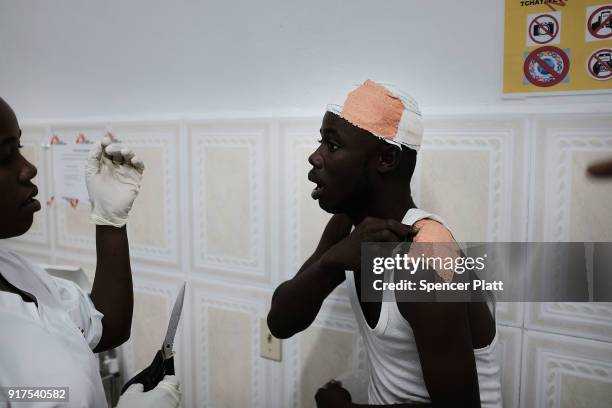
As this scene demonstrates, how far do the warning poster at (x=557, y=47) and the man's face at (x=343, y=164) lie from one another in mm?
405

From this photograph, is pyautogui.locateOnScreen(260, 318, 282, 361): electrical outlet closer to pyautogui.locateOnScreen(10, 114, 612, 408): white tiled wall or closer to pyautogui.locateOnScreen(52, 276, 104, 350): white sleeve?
pyautogui.locateOnScreen(10, 114, 612, 408): white tiled wall

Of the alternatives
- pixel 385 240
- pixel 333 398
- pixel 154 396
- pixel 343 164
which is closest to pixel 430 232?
pixel 385 240

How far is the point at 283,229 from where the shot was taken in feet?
4.52

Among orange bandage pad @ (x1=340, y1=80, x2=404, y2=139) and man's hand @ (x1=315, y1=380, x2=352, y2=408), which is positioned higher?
orange bandage pad @ (x1=340, y1=80, x2=404, y2=139)

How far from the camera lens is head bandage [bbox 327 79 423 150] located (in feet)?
2.85

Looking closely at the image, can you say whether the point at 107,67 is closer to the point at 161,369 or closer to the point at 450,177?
the point at 161,369

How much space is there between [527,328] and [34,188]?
1045 millimetres

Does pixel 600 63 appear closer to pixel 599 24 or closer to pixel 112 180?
pixel 599 24

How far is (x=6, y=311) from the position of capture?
0.81 meters

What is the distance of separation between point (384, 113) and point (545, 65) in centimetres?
42

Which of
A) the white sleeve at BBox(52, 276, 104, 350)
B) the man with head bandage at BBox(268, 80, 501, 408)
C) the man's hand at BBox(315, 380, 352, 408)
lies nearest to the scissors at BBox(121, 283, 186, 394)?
the white sleeve at BBox(52, 276, 104, 350)

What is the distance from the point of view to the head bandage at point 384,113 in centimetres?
87

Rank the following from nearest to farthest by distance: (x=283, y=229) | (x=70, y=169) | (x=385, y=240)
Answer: (x=385, y=240) < (x=283, y=229) < (x=70, y=169)

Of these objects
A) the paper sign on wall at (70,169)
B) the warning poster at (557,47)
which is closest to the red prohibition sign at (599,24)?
the warning poster at (557,47)
